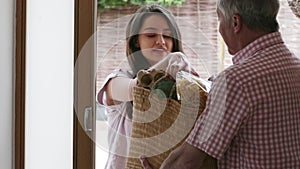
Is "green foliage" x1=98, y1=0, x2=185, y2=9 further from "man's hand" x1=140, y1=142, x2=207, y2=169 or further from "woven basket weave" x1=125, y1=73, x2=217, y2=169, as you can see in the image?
"man's hand" x1=140, y1=142, x2=207, y2=169

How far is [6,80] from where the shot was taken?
2326mm

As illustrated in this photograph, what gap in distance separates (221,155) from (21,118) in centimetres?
110

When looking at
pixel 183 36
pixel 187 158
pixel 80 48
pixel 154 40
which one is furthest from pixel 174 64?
pixel 80 48

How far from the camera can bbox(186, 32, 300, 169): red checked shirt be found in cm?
157

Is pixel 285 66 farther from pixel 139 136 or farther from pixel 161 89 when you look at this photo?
pixel 139 136

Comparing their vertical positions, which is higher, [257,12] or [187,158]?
[257,12]

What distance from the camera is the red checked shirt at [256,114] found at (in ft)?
5.16

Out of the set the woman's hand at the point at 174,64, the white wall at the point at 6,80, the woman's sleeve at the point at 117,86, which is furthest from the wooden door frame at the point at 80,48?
the woman's hand at the point at 174,64

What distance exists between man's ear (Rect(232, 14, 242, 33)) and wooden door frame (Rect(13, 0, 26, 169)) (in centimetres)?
106

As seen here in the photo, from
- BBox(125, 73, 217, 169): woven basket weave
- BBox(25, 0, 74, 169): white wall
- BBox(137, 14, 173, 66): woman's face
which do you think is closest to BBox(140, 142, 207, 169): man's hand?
BBox(125, 73, 217, 169): woven basket weave

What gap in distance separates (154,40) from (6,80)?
0.68 meters

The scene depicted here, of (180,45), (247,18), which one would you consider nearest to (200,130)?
(247,18)

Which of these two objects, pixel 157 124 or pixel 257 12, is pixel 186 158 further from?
pixel 257 12

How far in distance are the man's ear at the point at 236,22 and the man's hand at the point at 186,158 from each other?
15.3 inches
